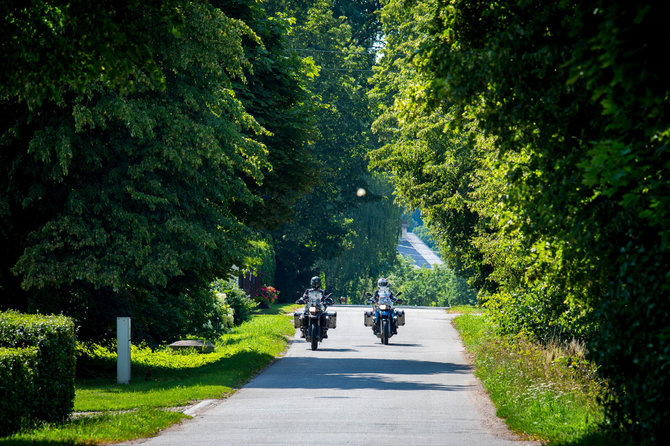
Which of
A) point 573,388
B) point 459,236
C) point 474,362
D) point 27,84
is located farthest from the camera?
point 459,236

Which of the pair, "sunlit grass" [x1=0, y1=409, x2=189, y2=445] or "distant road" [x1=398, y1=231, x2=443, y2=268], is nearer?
"sunlit grass" [x1=0, y1=409, x2=189, y2=445]

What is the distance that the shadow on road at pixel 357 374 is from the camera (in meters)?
17.9

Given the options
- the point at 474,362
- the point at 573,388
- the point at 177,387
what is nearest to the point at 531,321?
the point at 474,362

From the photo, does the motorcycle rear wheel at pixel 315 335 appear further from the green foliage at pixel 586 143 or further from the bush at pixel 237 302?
the green foliage at pixel 586 143

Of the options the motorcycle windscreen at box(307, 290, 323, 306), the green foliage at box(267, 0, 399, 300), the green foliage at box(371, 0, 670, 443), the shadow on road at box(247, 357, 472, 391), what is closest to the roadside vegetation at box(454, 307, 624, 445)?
the green foliage at box(371, 0, 670, 443)

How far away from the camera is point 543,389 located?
14.5 meters

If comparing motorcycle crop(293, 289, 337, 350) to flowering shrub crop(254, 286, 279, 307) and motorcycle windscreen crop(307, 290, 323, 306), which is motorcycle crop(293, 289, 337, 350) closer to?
motorcycle windscreen crop(307, 290, 323, 306)

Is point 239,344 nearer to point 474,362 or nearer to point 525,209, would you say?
point 474,362

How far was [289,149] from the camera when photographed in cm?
2703

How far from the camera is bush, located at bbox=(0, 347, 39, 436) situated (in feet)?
34.2

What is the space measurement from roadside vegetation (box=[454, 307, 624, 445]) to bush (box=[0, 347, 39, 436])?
6370 millimetres

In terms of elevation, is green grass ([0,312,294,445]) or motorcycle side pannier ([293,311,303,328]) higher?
motorcycle side pannier ([293,311,303,328])

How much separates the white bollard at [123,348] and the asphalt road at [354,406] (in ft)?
8.79

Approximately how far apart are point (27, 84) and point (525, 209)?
19.8ft
